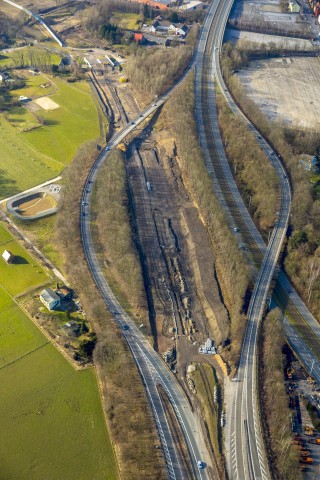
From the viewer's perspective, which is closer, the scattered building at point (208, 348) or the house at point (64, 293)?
the scattered building at point (208, 348)

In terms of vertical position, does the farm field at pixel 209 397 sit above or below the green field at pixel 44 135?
below

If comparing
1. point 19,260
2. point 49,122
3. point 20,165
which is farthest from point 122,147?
point 19,260

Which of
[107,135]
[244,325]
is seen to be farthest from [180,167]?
[244,325]

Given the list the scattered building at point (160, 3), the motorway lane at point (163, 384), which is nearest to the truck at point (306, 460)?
the motorway lane at point (163, 384)

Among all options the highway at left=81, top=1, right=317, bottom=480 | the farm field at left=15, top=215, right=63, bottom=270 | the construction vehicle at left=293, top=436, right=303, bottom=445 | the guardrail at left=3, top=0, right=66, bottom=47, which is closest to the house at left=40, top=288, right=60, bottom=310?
the highway at left=81, top=1, right=317, bottom=480

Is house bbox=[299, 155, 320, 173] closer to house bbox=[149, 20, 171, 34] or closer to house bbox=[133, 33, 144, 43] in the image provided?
house bbox=[133, 33, 144, 43]

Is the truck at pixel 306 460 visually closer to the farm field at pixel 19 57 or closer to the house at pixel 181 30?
the farm field at pixel 19 57
